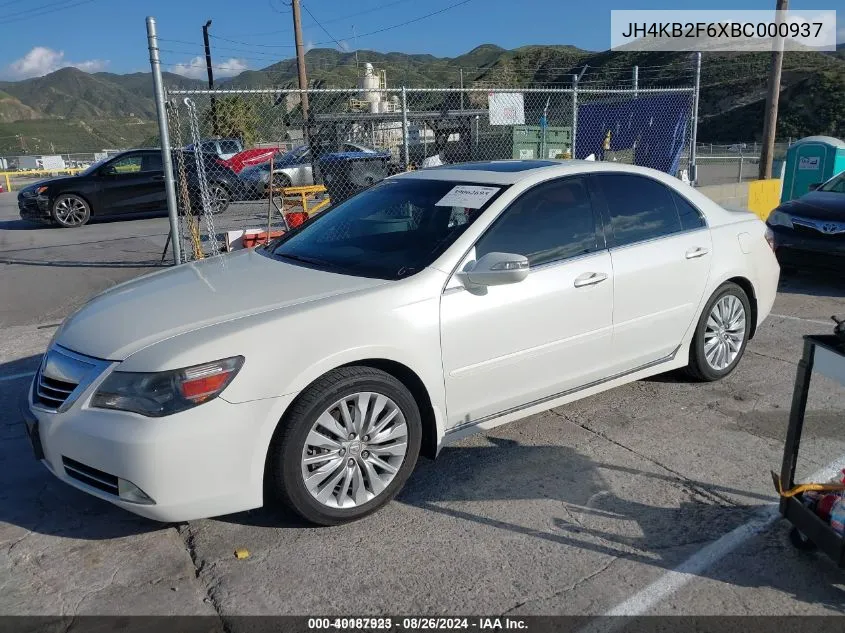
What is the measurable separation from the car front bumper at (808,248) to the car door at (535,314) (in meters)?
4.59

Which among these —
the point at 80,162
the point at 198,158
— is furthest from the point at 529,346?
the point at 80,162

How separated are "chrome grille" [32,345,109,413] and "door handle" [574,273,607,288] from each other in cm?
240

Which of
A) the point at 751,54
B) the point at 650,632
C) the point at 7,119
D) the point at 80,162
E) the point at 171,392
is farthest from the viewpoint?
the point at 7,119

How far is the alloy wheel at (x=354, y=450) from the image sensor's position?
3.08 meters

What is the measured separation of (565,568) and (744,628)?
2.24 ft

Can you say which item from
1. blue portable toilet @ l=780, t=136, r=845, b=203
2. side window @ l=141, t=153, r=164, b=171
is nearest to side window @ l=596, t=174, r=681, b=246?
blue portable toilet @ l=780, t=136, r=845, b=203

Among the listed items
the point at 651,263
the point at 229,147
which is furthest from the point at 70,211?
the point at 651,263

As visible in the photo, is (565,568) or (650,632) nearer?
(650,632)

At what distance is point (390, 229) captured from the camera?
13.3ft

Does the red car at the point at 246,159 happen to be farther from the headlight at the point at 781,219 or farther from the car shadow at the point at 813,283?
the car shadow at the point at 813,283

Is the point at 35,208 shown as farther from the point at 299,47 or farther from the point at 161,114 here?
the point at 299,47

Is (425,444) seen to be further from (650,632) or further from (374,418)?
(650,632)

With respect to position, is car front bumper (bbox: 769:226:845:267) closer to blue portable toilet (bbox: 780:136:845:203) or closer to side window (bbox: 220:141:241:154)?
blue portable toilet (bbox: 780:136:845:203)

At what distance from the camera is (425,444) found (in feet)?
11.5
